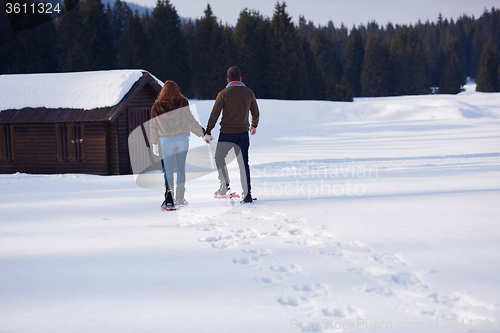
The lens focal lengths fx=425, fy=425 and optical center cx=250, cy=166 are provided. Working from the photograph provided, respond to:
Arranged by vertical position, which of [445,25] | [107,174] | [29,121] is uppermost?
[445,25]

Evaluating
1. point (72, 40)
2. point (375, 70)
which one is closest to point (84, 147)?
point (72, 40)

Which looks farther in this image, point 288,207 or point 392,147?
point 392,147

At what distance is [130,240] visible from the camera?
16.3 ft

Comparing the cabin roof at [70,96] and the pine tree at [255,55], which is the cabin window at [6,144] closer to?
the cabin roof at [70,96]

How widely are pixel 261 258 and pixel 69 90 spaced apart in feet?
38.1

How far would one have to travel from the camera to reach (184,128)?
21.4 feet

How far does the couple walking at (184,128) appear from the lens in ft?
21.1

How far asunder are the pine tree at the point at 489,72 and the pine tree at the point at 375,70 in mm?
15538

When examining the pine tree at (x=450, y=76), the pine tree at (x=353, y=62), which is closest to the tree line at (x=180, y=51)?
the pine tree at (x=353, y=62)

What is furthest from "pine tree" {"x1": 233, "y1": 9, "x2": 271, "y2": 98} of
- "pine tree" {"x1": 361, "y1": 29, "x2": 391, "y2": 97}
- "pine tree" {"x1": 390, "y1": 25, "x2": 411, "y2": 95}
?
"pine tree" {"x1": 390, "y1": 25, "x2": 411, "y2": 95}

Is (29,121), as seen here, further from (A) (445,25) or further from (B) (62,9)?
(A) (445,25)

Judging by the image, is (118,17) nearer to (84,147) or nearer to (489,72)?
(489,72)

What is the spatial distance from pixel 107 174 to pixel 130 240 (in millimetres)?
8923

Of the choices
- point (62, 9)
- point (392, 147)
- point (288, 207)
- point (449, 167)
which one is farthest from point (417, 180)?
point (62, 9)
